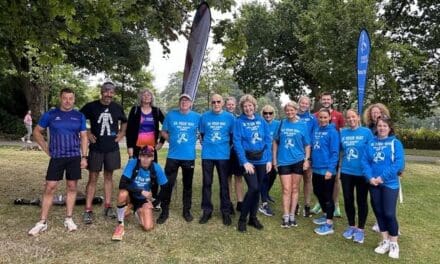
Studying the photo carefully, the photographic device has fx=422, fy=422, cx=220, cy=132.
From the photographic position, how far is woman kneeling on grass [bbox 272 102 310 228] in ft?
20.3

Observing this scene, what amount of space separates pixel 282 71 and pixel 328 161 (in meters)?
22.7

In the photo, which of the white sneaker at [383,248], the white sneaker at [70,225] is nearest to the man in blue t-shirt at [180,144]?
the white sneaker at [70,225]

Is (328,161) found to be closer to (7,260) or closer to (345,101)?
(7,260)

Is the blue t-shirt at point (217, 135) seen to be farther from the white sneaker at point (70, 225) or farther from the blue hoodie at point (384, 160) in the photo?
the white sneaker at point (70, 225)

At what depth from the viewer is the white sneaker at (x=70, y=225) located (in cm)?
574

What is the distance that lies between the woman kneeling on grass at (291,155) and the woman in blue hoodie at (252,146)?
0.70ft

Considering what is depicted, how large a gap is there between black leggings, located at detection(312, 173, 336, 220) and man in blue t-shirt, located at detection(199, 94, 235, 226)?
1349 millimetres

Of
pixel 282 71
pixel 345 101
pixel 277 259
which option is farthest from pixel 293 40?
pixel 277 259

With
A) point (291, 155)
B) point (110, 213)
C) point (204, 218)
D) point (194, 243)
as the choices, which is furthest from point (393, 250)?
point (110, 213)

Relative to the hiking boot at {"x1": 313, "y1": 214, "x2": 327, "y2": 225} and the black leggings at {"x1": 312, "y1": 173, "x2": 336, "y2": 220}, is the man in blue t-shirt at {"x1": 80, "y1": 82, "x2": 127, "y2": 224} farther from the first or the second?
the hiking boot at {"x1": 313, "y1": 214, "x2": 327, "y2": 225}

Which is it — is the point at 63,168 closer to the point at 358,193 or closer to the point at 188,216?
the point at 188,216

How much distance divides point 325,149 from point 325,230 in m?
1.16

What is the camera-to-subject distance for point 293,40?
26406 millimetres

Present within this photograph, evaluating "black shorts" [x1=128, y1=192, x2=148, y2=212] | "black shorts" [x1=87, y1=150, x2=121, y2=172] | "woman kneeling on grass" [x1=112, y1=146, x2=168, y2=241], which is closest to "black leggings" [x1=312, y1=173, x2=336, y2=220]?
"woman kneeling on grass" [x1=112, y1=146, x2=168, y2=241]
